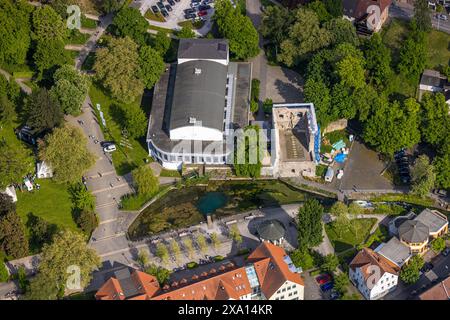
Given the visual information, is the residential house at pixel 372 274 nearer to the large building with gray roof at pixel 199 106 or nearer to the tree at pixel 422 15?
the large building with gray roof at pixel 199 106

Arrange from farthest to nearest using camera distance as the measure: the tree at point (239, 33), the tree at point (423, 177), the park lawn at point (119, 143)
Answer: the tree at point (239, 33)
the park lawn at point (119, 143)
the tree at point (423, 177)

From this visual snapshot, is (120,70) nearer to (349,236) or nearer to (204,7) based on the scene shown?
(204,7)

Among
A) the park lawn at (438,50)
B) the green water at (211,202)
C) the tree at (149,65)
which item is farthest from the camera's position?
the park lawn at (438,50)

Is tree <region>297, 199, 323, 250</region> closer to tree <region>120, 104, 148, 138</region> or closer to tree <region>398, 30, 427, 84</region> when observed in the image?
tree <region>120, 104, 148, 138</region>

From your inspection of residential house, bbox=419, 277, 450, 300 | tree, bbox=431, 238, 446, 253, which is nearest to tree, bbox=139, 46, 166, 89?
tree, bbox=431, 238, 446, 253

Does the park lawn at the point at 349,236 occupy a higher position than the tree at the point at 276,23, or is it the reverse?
the tree at the point at 276,23

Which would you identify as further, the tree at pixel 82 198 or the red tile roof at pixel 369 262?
the tree at pixel 82 198

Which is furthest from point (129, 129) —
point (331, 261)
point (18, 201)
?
point (331, 261)

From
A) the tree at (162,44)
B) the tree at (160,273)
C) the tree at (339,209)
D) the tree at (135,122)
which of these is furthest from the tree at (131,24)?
the tree at (339,209)
